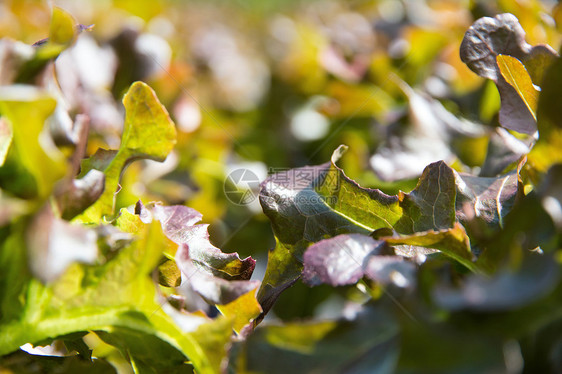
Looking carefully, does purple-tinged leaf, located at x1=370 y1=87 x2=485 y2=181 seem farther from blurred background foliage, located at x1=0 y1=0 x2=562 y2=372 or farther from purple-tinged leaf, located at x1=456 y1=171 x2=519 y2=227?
purple-tinged leaf, located at x1=456 y1=171 x2=519 y2=227

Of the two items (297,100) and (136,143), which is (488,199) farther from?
(297,100)

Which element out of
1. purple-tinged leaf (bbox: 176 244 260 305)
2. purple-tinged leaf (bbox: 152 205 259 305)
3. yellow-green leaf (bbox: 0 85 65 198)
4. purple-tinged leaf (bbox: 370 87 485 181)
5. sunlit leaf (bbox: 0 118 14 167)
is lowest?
purple-tinged leaf (bbox: 370 87 485 181)

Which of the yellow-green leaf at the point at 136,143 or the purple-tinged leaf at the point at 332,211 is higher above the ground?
the yellow-green leaf at the point at 136,143

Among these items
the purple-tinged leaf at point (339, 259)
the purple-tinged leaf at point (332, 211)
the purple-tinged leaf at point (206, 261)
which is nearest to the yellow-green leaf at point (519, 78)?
the purple-tinged leaf at point (332, 211)

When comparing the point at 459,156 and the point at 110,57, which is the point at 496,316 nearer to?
the point at 459,156

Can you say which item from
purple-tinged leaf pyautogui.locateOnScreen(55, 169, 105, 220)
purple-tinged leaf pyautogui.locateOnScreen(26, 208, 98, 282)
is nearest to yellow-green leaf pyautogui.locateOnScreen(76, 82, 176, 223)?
purple-tinged leaf pyautogui.locateOnScreen(55, 169, 105, 220)

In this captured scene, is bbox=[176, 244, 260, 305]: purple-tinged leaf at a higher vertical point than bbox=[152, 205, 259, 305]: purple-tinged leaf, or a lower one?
higher

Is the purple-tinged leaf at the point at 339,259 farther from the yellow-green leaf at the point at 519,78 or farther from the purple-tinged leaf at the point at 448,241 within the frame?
the yellow-green leaf at the point at 519,78

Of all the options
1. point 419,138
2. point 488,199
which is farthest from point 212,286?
point 419,138
